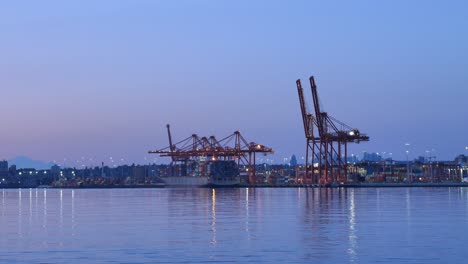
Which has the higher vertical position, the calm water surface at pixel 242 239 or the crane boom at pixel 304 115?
the crane boom at pixel 304 115

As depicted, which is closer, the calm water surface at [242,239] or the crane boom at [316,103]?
the calm water surface at [242,239]

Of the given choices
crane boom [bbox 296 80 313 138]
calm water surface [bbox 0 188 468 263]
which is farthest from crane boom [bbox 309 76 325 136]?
calm water surface [bbox 0 188 468 263]

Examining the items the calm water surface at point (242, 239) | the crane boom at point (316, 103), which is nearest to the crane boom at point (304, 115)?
the crane boom at point (316, 103)

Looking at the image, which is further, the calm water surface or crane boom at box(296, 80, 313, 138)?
crane boom at box(296, 80, 313, 138)

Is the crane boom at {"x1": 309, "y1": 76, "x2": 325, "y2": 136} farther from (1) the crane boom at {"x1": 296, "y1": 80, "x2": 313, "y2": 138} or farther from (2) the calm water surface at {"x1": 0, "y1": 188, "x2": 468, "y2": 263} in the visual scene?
(2) the calm water surface at {"x1": 0, "y1": 188, "x2": 468, "y2": 263}

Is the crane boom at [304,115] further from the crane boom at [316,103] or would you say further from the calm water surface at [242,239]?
the calm water surface at [242,239]

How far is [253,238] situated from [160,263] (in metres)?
9.11

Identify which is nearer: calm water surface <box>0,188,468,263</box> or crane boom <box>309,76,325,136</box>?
calm water surface <box>0,188,468,263</box>

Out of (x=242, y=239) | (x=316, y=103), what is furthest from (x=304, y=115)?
(x=242, y=239)

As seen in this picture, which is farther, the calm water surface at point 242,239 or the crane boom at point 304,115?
the crane boom at point 304,115

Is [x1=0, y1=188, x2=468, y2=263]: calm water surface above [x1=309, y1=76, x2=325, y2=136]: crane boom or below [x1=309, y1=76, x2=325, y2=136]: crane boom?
below

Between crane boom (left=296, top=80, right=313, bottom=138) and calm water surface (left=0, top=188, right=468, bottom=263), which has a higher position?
crane boom (left=296, top=80, right=313, bottom=138)

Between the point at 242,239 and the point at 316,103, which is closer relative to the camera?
the point at 242,239

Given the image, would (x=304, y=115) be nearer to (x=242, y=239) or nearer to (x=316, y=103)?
(x=316, y=103)
